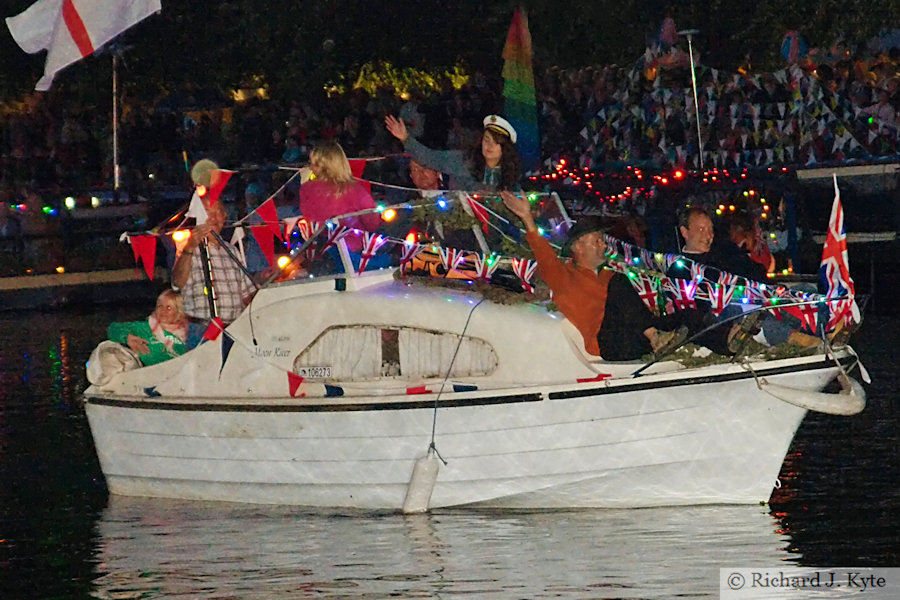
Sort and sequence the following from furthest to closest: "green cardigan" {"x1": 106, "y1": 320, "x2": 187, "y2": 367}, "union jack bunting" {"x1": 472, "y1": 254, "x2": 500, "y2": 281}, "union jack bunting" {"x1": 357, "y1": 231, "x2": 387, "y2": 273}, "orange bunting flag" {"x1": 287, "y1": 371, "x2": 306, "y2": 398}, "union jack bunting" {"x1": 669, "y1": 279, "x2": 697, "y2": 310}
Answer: "green cardigan" {"x1": 106, "y1": 320, "x2": 187, "y2": 367} < "union jack bunting" {"x1": 357, "y1": 231, "x2": 387, "y2": 273} < "union jack bunting" {"x1": 472, "y1": 254, "x2": 500, "y2": 281} < "orange bunting flag" {"x1": 287, "y1": 371, "x2": 306, "y2": 398} < "union jack bunting" {"x1": 669, "y1": 279, "x2": 697, "y2": 310}

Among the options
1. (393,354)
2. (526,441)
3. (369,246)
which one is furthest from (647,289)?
(369,246)

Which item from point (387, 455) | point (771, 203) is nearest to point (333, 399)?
point (387, 455)

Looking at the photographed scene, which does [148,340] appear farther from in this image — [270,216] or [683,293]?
[683,293]

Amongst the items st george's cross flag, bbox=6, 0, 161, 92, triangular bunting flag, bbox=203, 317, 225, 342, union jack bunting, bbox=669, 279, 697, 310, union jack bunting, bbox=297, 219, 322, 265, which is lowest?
triangular bunting flag, bbox=203, 317, 225, 342

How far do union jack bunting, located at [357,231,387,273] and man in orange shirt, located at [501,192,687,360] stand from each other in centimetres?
112

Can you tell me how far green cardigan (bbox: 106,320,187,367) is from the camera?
1284 centimetres

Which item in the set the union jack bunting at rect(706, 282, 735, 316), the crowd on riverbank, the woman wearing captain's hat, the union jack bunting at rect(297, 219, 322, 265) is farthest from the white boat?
the crowd on riverbank

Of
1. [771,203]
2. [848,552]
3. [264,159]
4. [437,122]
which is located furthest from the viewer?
[264,159]

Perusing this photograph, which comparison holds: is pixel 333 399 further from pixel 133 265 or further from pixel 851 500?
pixel 133 265

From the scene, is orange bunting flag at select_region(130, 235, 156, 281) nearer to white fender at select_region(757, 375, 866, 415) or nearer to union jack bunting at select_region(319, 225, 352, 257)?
union jack bunting at select_region(319, 225, 352, 257)

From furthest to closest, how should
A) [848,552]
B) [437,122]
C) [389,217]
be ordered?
[437,122]
[389,217]
[848,552]

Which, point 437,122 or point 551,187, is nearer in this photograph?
point 551,187

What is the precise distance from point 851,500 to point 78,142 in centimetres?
2002

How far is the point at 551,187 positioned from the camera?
2061cm
